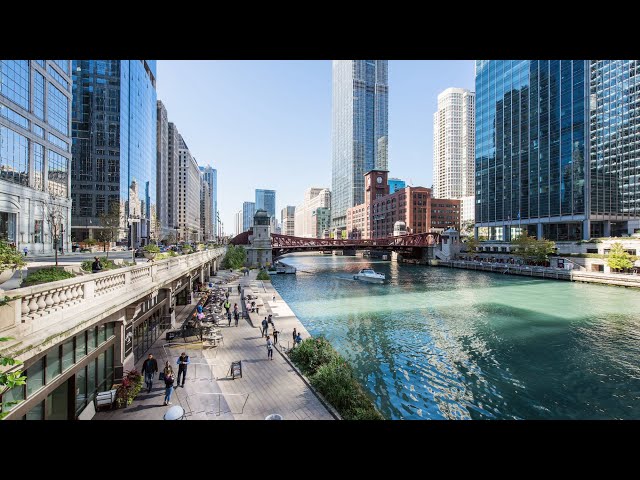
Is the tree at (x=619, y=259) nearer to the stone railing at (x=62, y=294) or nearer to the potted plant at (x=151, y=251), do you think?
the potted plant at (x=151, y=251)

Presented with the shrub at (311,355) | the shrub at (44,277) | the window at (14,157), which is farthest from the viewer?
the window at (14,157)

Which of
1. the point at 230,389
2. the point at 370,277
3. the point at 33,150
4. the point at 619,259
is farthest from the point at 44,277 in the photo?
the point at 619,259

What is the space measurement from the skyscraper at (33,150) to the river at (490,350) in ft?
102

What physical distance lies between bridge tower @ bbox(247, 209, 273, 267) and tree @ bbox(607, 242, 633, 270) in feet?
231

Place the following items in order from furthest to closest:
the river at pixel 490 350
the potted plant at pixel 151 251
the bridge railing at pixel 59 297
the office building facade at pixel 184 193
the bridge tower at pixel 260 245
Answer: the office building facade at pixel 184 193 → the bridge tower at pixel 260 245 → the potted plant at pixel 151 251 → the river at pixel 490 350 → the bridge railing at pixel 59 297

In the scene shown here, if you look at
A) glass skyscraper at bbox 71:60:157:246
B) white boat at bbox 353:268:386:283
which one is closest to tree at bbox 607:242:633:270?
white boat at bbox 353:268:386:283

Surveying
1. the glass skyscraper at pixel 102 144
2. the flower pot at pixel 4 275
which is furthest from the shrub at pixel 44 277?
the glass skyscraper at pixel 102 144

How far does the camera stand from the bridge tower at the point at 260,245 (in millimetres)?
91188

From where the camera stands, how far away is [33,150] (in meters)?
41.1

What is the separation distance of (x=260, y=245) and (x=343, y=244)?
94.2 feet

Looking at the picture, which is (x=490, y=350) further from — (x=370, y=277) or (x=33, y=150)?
(x=33, y=150)

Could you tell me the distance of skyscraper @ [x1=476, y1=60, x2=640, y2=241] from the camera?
81.8m
